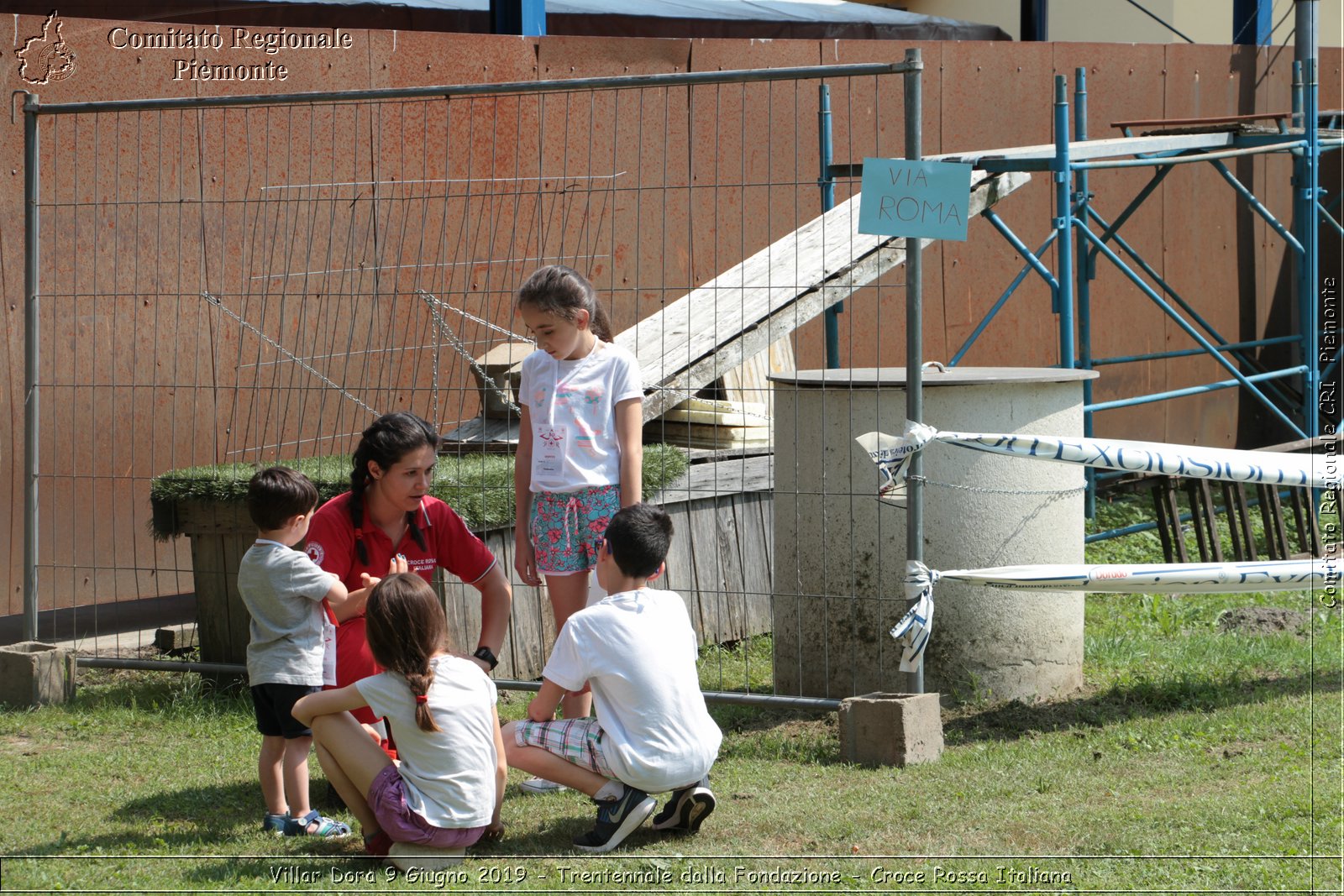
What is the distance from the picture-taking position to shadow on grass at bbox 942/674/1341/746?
4.91 meters

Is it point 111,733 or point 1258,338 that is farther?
point 1258,338

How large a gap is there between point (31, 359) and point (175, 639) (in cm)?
144

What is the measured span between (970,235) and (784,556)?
497 centimetres

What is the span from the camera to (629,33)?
1220 cm

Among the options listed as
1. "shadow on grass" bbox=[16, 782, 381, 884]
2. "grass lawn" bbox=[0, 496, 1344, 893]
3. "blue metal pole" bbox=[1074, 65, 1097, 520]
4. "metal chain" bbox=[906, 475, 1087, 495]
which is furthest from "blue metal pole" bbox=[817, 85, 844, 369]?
"shadow on grass" bbox=[16, 782, 381, 884]

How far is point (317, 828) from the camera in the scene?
3941 millimetres

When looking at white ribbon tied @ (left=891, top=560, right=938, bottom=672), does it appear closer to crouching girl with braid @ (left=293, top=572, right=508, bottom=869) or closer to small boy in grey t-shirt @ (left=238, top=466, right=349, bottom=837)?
crouching girl with braid @ (left=293, top=572, right=508, bottom=869)

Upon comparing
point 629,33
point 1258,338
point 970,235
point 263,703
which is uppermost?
point 629,33

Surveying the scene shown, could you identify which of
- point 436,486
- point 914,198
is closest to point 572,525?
point 436,486

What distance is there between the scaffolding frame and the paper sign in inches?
103

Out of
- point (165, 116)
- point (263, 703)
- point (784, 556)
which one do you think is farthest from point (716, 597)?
point (165, 116)

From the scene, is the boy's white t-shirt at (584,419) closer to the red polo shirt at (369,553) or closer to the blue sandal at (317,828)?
the red polo shirt at (369,553)

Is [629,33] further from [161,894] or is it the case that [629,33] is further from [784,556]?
[161,894]

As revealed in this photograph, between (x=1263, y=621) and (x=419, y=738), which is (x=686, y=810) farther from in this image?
(x=1263, y=621)
